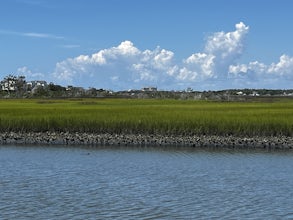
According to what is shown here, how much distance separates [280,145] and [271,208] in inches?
833

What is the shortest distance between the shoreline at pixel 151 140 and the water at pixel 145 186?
210 inches

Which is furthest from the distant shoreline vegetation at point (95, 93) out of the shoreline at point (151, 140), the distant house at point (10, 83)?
the shoreline at point (151, 140)

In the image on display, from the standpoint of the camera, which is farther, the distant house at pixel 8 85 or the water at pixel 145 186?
the distant house at pixel 8 85

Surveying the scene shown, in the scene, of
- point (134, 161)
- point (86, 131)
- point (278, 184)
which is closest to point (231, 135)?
point (86, 131)

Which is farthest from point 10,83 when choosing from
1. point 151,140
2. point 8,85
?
point 151,140

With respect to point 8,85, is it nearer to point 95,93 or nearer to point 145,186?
point 95,93

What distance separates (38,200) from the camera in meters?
18.5

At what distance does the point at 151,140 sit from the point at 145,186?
18.8 meters

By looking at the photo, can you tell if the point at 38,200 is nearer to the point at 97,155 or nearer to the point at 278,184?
the point at 278,184

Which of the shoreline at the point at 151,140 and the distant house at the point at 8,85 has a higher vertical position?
the distant house at the point at 8,85

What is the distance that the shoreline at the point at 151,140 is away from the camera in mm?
39094

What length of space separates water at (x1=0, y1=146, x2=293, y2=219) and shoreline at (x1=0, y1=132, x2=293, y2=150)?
534 cm

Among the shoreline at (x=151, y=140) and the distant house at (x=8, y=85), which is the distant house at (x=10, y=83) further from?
the shoreline at (x=151, y=140)

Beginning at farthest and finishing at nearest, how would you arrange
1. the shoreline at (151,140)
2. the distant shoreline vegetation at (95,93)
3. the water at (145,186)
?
the distant shoreline vegetation at (95,93), the shoreline at (151,140), the water at (145,186)
